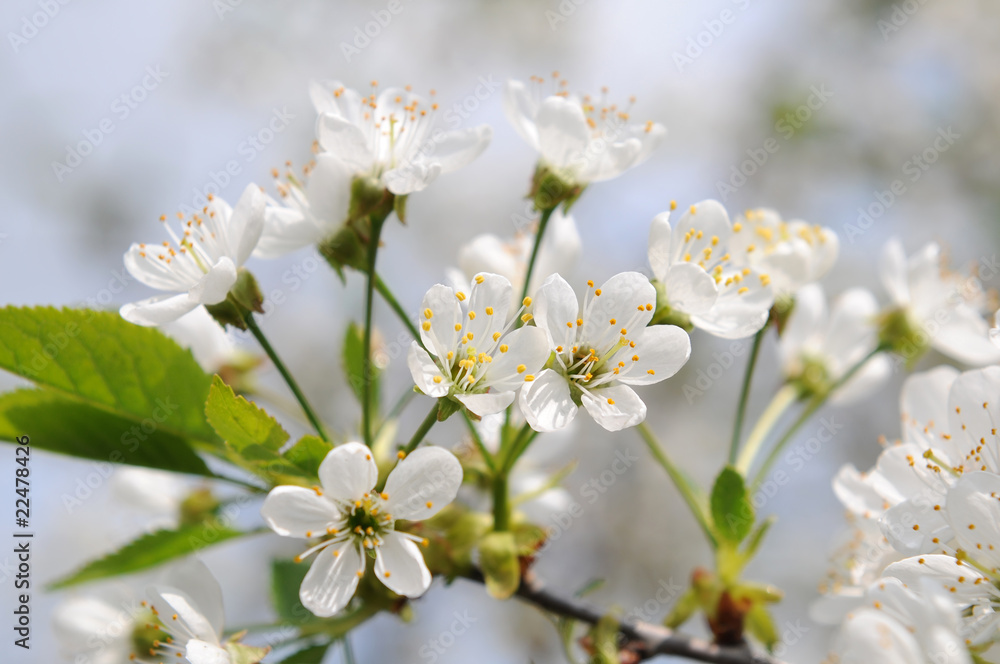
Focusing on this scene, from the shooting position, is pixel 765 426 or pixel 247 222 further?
pixel 765 426

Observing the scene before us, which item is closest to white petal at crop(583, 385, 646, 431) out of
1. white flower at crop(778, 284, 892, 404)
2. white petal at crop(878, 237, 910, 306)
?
white flower at crop(778, 284, 892, 404)

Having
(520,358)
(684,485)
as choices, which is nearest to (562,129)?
(520,358)

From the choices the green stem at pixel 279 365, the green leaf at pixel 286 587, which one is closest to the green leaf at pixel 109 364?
the green stem at pixel 279 365

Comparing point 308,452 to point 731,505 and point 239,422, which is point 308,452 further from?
point 731,505

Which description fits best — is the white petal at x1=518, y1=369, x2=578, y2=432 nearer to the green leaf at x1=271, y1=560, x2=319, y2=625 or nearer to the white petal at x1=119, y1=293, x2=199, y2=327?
the white petal at x1=119, y1=293, x2=199, y2=327

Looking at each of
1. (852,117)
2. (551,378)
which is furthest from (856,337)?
(852,117)

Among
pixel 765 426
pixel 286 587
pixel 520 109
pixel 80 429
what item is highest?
pixel 520 109
